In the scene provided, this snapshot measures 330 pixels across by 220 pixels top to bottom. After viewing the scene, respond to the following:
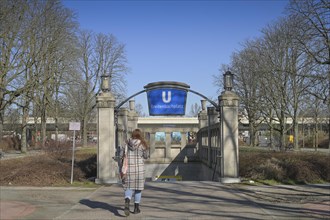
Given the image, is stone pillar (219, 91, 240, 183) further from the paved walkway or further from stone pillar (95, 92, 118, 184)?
stone pillar (95, 92, 118, 184)

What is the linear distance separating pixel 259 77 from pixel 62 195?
24.6 m

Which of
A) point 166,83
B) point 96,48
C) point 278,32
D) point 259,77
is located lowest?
point 166,83

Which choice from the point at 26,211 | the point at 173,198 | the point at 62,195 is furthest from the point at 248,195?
the point at 26,211

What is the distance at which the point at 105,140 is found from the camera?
14.7m

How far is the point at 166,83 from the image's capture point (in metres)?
16.7

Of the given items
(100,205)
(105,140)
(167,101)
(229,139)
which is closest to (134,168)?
(100,205)

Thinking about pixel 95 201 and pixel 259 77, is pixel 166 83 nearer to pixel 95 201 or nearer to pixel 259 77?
pixel 95 201

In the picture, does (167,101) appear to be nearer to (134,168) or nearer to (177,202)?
→ (177,202)

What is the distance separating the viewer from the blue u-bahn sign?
16719 millimetres

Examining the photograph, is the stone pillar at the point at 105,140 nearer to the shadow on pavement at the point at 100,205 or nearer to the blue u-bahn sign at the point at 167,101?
the blue u-bahn sign at the point at 167,101

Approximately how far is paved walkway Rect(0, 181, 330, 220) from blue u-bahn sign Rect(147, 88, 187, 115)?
4.08 meters

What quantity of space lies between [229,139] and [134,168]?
7.18m

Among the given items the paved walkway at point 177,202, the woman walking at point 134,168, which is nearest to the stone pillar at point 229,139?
the paved walkway at point 177,202

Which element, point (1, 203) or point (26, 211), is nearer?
point (26, 211)
